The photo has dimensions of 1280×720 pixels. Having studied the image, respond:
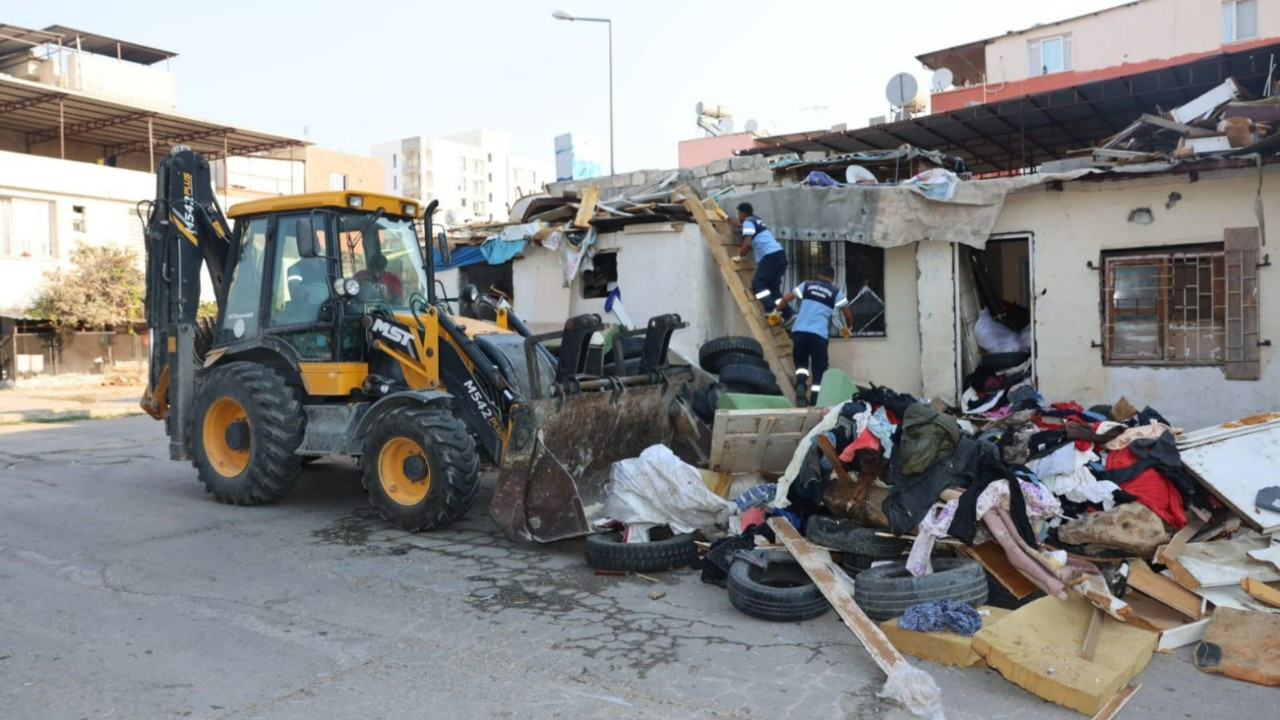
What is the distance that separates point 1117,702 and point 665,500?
10.5 feet

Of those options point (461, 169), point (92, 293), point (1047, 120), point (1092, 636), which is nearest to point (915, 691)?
point (1092, 636)

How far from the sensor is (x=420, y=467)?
6.85 metres

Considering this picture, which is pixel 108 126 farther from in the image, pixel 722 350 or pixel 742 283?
pixel 722 350

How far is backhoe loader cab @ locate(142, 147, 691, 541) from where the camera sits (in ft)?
21.9

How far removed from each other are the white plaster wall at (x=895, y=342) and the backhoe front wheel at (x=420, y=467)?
6.01m

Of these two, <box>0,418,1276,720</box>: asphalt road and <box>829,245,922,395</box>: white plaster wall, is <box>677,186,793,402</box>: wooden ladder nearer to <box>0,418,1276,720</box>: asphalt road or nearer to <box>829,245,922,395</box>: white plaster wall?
<box>829,245,922,395</box>: white plaster wall

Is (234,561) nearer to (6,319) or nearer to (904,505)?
(904,505)

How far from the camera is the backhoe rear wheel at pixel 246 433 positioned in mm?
7609

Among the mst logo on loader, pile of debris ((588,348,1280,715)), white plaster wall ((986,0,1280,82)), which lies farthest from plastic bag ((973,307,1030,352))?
white plaster wall ((986,0,1280,82))

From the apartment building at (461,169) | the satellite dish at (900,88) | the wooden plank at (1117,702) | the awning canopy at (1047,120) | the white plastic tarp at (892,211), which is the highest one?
the apartment building at (461,169)

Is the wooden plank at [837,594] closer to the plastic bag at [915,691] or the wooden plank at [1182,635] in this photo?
the plastic bag at [915,691]

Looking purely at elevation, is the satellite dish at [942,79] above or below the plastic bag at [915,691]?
above

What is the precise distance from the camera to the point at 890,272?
11.0 m

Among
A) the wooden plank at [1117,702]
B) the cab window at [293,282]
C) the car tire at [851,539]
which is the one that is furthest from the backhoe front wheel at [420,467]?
the wooden plank at [1117,702]
